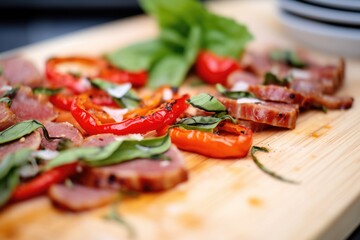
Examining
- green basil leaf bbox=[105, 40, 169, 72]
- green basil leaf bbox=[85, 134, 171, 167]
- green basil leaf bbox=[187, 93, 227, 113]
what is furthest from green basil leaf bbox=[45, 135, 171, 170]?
green basil leaf bbox=[105, 40, 169, 72]

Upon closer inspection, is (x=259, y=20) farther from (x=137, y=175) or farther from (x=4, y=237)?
(x=4, y=237)

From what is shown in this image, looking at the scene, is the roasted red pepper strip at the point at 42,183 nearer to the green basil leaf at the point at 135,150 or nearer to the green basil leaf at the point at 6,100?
the green basil leaf at the point at 135,150

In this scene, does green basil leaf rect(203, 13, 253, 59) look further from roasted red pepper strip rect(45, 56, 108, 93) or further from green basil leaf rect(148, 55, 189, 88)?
roasted red pepper strip rect(45, 56, 108, 93)

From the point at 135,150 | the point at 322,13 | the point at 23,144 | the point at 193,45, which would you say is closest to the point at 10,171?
the point at 23,144

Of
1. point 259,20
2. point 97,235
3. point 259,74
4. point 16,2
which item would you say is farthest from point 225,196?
point 16,2

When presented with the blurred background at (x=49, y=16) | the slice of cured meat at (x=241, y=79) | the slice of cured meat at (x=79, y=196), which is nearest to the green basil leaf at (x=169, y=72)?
the slice of cured meat at (x=241, y=79)

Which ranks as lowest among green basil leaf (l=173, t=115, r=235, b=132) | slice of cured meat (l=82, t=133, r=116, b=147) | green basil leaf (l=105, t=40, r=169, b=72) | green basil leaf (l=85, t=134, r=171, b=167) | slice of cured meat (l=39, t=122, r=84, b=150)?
green basil leaf (l=105, t=40, r=169, b=72)
